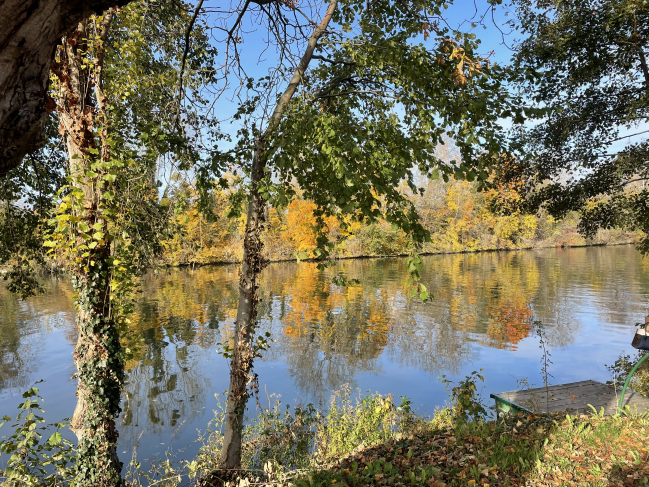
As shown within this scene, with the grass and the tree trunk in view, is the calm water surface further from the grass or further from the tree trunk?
the grass

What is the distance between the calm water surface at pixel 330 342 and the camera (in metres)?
9.41

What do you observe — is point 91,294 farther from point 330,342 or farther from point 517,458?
point 330,342

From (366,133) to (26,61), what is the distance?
10.2ft

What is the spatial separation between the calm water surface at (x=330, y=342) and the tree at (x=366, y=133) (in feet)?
4.99

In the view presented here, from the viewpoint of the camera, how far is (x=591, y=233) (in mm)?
9844

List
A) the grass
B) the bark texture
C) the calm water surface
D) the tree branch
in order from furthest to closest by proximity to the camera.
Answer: the calm water surface < the tree branch < the grass < the bark texture

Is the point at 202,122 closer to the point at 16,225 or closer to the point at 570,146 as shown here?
the point at 16,225

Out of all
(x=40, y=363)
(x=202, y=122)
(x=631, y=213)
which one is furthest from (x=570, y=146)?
(x=40, y=363)

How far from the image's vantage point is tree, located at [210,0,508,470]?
140 inches

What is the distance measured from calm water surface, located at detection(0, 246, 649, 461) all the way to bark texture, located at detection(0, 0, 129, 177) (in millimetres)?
4197

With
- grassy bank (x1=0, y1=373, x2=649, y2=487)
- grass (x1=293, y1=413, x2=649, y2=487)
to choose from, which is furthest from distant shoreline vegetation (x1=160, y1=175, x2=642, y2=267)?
grass (x1=293, y1=413, x2=649, y2=487)

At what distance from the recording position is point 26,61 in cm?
111

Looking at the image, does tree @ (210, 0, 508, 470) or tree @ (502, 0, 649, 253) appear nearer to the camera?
tree @ (210, 0, 508, 470)

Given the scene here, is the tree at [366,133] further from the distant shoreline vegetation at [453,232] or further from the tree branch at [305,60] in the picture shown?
the distant shoreline vegetation at [453,232]
